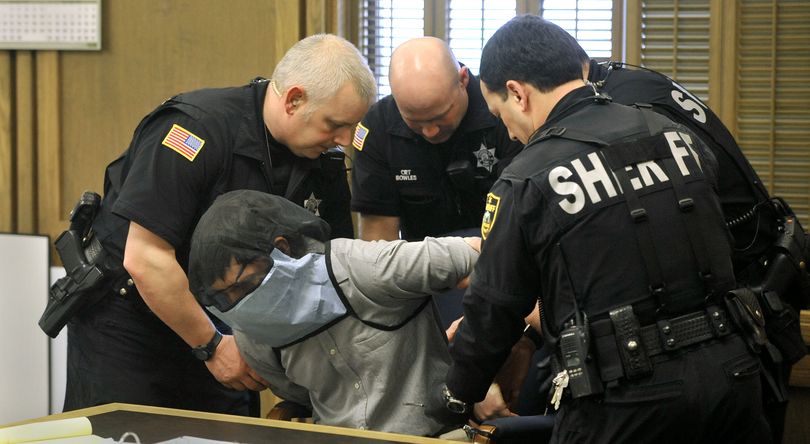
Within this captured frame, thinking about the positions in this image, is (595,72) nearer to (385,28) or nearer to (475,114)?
(475,114)

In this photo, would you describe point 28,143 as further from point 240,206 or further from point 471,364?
point 471,364

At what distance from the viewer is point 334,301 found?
1.88 m

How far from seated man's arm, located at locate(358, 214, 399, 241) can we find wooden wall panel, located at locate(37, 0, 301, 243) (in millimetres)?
787

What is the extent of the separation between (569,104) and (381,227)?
1184 millimetres

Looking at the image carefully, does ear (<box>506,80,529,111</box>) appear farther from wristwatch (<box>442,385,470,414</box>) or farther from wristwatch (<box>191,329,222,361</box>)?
wristwatch (<box>191,329,222,361</box>)

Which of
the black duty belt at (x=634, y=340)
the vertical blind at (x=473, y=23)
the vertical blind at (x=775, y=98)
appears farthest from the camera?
the vertical blind at (x=473, y=23)

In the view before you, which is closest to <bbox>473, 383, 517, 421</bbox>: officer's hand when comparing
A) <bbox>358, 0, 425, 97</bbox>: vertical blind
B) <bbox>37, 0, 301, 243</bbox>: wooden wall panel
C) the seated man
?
the seated man

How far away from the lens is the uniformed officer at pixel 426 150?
2.68 m

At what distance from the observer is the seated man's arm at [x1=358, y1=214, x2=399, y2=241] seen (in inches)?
118

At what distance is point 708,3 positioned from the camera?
3.18m

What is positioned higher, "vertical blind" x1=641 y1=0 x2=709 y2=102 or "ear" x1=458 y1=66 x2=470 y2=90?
"vertical blind" x1=641 y1=0 x2=709 y2=102

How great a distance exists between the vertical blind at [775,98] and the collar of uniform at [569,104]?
145 centimetres

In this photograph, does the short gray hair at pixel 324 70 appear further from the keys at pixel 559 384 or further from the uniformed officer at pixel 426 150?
the keys at pixel 559 384

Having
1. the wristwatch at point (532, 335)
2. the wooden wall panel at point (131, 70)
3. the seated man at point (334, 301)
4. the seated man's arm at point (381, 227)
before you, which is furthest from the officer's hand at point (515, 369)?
the wooden wall panel at point (131, 70)
